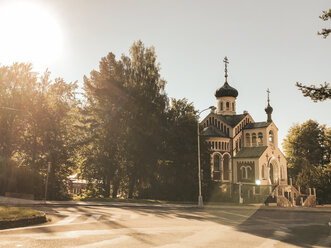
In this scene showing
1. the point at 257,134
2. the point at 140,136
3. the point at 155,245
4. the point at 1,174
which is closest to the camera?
the point at 155,245

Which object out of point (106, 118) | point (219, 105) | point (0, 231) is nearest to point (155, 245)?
point (0, 231)

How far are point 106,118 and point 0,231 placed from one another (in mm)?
20545

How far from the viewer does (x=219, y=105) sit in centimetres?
5488

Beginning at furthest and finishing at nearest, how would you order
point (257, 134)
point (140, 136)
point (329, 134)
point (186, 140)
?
1. point (329, 134)
2. point (257, 134)
3. point (186, 140)
4. point (140, 136)

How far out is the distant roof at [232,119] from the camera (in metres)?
49.8

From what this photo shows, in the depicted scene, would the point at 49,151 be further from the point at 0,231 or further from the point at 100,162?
the point at 0,231

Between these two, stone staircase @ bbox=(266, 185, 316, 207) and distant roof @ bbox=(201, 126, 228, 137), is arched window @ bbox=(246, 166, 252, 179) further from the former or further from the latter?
stone staircase @ bbox=(266, 185, 316, 207)

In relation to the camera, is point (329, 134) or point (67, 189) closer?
point (67, 189)

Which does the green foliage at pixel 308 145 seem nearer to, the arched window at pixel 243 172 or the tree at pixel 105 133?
the arched window at pixel 243 172

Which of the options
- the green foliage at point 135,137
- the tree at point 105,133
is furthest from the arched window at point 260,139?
the tree at point 105,133

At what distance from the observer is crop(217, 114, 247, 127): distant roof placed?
4984 cm

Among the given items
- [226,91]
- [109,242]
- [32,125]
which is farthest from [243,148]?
[109,242]

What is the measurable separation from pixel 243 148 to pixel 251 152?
2339mm

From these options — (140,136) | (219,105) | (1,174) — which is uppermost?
(219,105)
